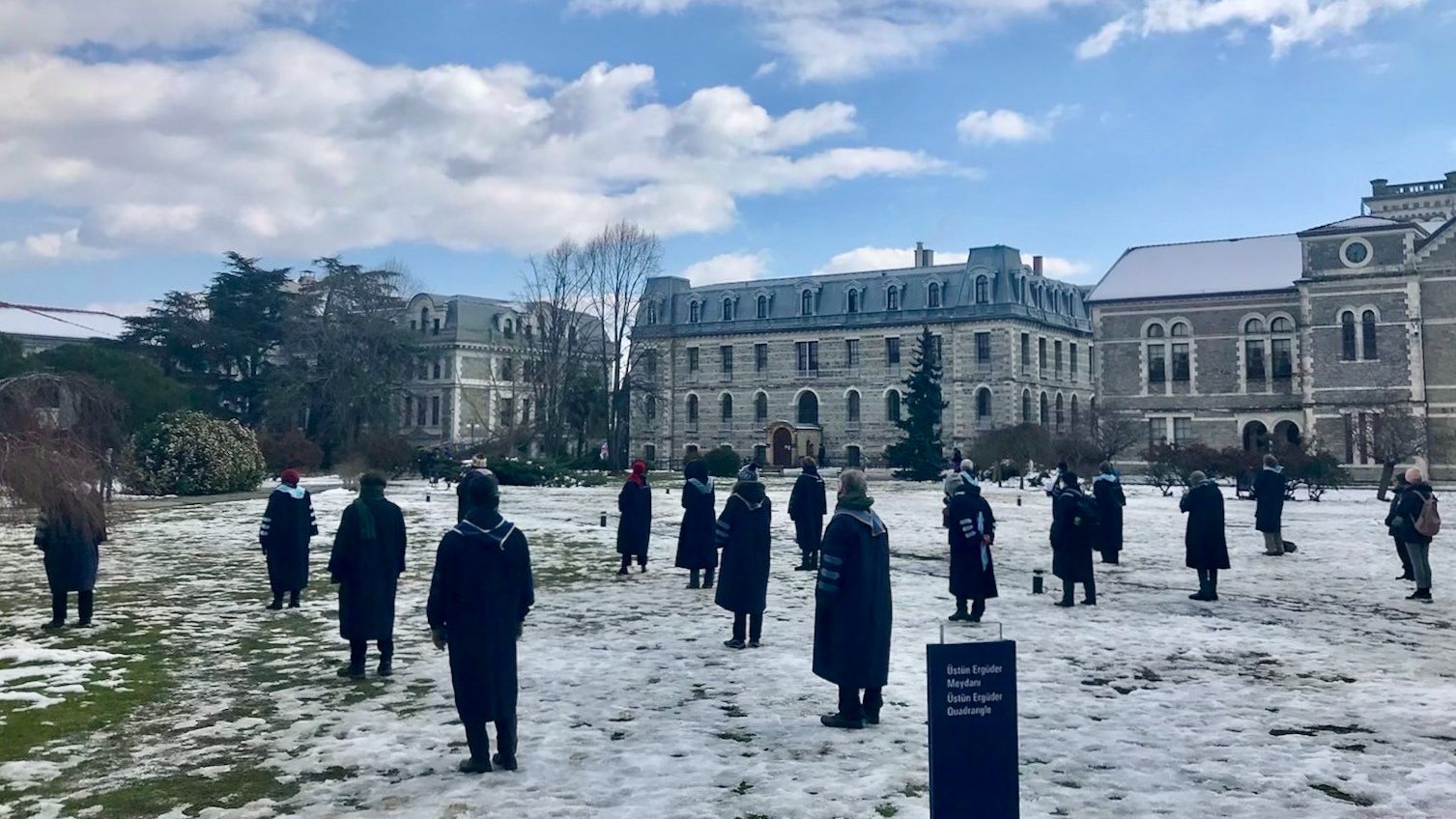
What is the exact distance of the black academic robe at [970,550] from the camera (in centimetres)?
1050

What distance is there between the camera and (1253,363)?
44469mm

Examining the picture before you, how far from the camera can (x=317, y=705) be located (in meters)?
7.56

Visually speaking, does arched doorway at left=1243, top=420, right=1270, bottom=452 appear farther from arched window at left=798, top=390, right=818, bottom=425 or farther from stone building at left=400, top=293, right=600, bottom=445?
stone building at left=400, top=293, right=600, bottom=445

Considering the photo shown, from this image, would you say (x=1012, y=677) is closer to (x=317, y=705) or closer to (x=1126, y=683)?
(x=1126, y=683)

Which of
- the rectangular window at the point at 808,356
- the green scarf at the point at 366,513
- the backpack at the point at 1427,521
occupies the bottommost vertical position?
the backpack at the point at 1427,521

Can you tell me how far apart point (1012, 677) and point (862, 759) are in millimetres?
2138

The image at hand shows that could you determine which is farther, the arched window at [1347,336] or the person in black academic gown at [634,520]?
the arched window at [1347,336]

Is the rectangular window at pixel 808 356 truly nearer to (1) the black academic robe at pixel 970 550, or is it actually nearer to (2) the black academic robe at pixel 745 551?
(1) the black academic robe at pixel 970 550

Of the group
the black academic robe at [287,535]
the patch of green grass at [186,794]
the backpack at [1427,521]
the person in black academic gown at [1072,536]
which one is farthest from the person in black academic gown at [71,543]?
the backpack at [1427,521]

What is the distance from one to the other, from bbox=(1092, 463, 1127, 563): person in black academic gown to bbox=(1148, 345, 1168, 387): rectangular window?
3344 centimetres

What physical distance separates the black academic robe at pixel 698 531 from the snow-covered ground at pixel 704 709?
20.7 inches

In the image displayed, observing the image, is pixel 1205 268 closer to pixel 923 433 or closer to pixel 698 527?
pixel 923 433

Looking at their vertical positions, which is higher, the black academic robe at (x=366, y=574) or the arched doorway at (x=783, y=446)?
the arched doorway at (x=783, y=446)

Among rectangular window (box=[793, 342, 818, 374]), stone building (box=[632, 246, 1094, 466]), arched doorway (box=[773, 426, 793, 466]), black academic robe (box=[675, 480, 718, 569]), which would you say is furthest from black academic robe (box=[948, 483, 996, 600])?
rectangular window (box=[793, 342, 818, 374])
